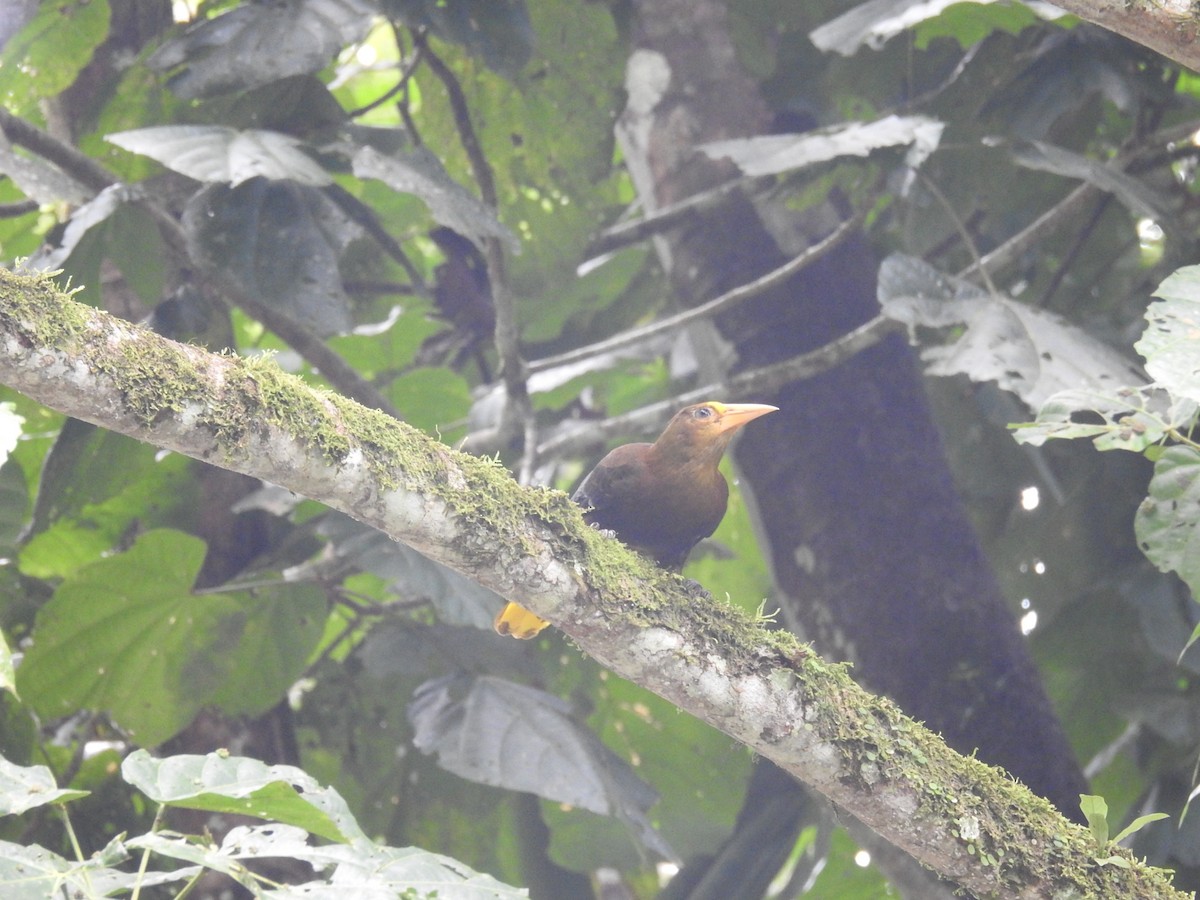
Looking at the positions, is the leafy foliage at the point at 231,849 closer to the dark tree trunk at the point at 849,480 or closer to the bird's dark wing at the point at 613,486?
the bird's dark wing at the point at 613,486

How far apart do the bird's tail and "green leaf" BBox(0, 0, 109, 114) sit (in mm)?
2085

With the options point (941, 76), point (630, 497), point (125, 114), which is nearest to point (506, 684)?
point (630, 497)

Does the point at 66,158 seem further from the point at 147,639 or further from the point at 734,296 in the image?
the point at 734,296

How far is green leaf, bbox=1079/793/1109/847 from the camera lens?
2.07 meters

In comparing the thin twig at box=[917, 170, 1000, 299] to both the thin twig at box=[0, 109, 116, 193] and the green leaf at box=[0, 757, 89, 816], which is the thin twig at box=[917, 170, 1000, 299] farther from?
the green leaf at box=[0, 757, 89, 816]

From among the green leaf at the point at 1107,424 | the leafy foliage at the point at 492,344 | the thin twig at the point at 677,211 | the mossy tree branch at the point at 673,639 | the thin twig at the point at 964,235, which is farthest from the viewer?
the thin twig at the point at 677,211

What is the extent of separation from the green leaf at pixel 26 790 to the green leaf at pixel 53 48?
99.0 inches

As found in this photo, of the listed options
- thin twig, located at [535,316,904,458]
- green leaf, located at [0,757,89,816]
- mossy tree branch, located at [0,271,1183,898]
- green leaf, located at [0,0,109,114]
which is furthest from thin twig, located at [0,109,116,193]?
green leaf, located at [0,757,89,816]

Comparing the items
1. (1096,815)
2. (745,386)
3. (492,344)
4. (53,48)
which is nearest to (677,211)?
(745,386)

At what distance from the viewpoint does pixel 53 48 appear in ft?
11.2

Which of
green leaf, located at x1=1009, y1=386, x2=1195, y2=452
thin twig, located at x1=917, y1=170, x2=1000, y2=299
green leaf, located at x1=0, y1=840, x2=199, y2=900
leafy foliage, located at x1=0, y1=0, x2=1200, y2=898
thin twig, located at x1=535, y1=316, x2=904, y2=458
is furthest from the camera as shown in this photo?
thin twig, located at x1=535, y1=316, x2=904, y2=458

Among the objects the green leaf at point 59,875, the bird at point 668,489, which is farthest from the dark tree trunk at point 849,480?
the green leaf at point 59,875

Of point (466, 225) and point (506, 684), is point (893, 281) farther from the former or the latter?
point (506, 684)

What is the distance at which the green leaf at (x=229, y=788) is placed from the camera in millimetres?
1458
